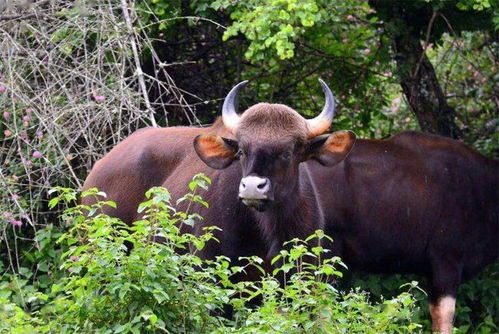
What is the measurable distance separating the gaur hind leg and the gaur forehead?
7.79 ft

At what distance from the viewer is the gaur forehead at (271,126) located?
7125 millimetres

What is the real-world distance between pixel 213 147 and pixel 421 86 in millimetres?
3591

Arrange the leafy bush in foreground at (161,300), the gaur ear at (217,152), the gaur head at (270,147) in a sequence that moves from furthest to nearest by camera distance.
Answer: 1. the gaur ear at (217,152)
2. the gaur head at (270,147)
3. the leafy bush in foreground at (161,300)

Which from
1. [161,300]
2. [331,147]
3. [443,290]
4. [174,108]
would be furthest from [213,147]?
[174,108]

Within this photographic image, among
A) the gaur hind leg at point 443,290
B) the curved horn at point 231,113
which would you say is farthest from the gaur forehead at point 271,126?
the gaur hind leg at point 443,290

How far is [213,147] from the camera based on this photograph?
7473 mm

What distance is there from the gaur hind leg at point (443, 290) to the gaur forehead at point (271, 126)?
2.37 metres

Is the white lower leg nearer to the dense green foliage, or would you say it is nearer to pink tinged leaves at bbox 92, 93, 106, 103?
the dense green foliage

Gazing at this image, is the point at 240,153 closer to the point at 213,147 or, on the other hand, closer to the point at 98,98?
the point at 213,147

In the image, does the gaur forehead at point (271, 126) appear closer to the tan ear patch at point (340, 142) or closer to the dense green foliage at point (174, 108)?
the tan ear patch at point (340, 142)

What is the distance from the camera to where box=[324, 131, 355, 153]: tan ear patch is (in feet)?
24.8

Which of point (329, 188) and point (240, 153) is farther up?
point (240, 153)

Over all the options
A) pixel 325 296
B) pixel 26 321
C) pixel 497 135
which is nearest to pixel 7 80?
pixel 26 321

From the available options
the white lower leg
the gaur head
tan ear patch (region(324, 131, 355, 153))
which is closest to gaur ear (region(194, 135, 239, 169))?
the gaur head
